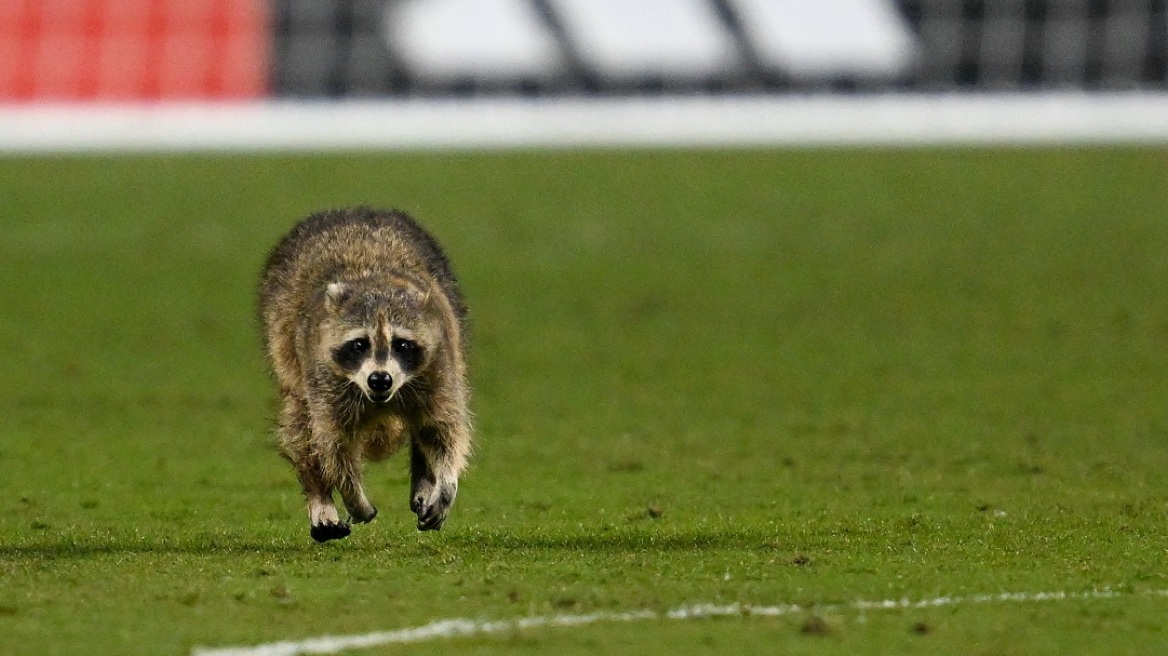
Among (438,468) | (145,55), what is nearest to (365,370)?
(438,468)

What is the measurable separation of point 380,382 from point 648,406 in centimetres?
838

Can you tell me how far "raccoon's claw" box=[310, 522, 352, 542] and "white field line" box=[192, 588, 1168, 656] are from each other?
206 cm

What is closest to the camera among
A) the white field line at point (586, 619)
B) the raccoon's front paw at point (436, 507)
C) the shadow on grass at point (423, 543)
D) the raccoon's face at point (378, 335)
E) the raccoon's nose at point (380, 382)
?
the white field line at point (586, 619)

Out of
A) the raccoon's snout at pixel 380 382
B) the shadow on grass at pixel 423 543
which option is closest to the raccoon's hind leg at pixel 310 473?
the shadow on grass at pixel 423 543

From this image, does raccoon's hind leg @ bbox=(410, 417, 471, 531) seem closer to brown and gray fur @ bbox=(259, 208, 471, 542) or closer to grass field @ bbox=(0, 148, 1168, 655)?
brown and gray fur @ bbox=(259, 208, 471, 542)

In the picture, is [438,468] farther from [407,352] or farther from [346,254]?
[346,254]

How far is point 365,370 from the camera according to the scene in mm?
10516

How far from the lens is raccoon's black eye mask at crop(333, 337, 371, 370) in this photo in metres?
10.6

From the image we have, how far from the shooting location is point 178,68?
34.5m

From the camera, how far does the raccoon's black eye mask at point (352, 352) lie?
10.6 meters

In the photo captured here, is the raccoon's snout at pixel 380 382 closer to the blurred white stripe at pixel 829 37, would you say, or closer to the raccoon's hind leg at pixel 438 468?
the raccoon's hind leg at pixel 438 468

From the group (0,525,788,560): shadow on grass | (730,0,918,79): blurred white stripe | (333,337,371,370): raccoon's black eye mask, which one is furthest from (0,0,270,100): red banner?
(333,337,371,370): raccoon's black eye mask

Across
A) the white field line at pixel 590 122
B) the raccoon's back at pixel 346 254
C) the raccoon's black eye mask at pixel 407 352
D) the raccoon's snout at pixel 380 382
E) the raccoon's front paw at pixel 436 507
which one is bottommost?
the raccoon's front paw at pixel 436 507

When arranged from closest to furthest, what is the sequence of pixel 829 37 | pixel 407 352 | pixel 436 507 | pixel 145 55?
1. pixel 407 352
2. pixel 436 507
3. pixel 829 37
4. pixel 145 55
